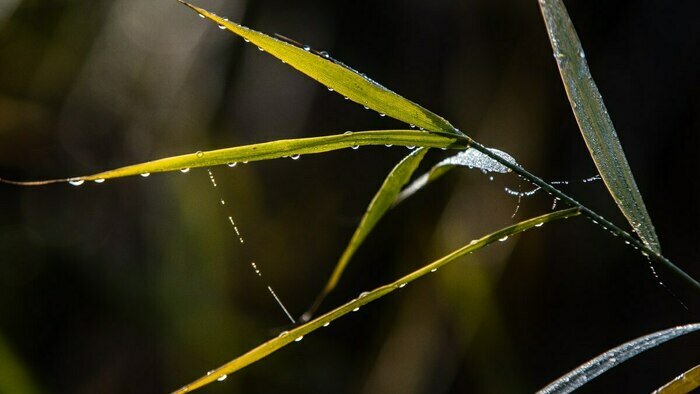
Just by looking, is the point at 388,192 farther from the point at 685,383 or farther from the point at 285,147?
the point at 685,383

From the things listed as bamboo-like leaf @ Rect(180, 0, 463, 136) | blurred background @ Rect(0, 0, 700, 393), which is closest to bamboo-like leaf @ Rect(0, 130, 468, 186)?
bamboo-like leaf @ Rect(180, 0, 463, 136)

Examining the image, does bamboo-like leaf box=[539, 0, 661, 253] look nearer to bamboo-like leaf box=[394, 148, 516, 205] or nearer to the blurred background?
bamboo-like leaf box=[394, 148, 516, 205]

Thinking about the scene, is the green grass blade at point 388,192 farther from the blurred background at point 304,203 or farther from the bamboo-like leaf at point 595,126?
the blurred background at point 304,203

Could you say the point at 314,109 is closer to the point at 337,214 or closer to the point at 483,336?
A: the point at 337,214

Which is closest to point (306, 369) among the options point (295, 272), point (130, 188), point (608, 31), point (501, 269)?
point (295, 272)

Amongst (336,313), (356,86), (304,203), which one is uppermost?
(356,86)

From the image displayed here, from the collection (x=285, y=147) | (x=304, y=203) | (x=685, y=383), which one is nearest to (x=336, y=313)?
(x=285, y=147)

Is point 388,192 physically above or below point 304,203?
above
